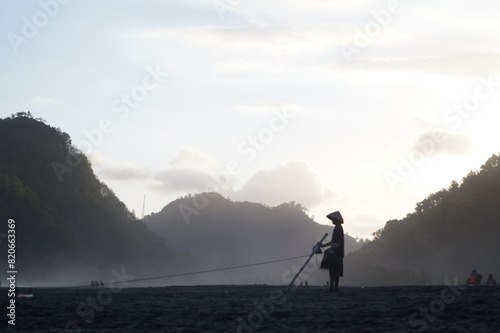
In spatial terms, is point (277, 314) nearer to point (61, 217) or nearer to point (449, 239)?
point (449, 239)

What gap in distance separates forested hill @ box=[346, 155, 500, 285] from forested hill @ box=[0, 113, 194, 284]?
36603 mm

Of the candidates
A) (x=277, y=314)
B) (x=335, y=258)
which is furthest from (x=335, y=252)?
(x=277, y=314)

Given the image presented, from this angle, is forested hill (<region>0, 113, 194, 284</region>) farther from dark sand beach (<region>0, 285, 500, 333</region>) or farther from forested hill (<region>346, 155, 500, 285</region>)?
dark sand beach (<region>0, 285, 500, 333</region>)

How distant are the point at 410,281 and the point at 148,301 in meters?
70.5

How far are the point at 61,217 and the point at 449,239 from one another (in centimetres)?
5365

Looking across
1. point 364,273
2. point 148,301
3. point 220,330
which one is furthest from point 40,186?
point 220,330

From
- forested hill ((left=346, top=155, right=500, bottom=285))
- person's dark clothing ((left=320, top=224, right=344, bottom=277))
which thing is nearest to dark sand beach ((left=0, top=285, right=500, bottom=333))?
person's dark clothing ((left=320, top=224, right=344, bottom=277))

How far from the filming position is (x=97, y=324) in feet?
61.8

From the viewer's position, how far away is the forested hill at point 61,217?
108 metres

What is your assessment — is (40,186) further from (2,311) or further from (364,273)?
(2,311)

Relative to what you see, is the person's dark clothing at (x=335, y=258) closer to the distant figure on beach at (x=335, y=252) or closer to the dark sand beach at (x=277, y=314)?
the distant figure on beach at (x=335, y=252)

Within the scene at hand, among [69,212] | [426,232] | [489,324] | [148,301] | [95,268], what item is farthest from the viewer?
[69,212]

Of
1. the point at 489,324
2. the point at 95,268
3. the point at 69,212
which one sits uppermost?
the point at 69,212

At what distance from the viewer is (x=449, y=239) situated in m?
95.2
